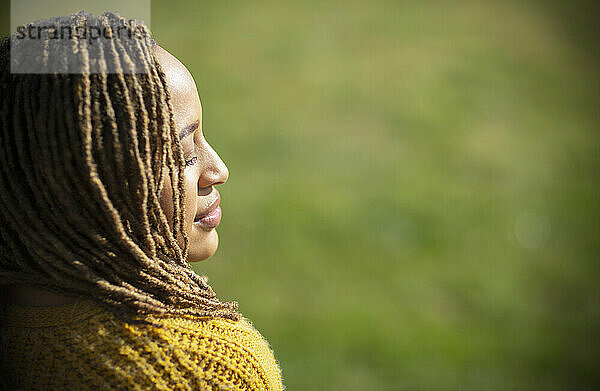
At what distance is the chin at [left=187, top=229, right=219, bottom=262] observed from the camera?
110 cm

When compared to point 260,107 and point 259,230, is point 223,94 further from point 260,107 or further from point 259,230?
point 259,230

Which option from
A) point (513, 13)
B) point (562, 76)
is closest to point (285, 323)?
point (562, 76)

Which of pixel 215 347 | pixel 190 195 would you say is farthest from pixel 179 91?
pixel 215 347

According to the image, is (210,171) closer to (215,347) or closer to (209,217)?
(209,217)

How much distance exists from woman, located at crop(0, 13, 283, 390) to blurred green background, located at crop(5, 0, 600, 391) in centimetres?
200

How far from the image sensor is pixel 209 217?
1.12 metres

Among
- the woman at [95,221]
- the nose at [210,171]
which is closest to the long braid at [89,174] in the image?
the woman at [95,221]

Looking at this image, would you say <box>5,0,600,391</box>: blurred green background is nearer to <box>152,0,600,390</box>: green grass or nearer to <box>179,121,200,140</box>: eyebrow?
<box>152,0,600,390</box>: green grass

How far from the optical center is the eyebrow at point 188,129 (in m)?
1.00

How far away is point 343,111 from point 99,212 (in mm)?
4659

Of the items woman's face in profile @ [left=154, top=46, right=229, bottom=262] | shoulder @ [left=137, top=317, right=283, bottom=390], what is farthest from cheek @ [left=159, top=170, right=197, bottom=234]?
shoulder @ [left=137, top=317, right=283, bottom=390]

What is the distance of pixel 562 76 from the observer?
6094 mm

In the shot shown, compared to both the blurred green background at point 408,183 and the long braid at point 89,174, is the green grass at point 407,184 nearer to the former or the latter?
the blurred green background at point 408,183

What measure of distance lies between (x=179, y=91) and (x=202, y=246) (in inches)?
10.9
